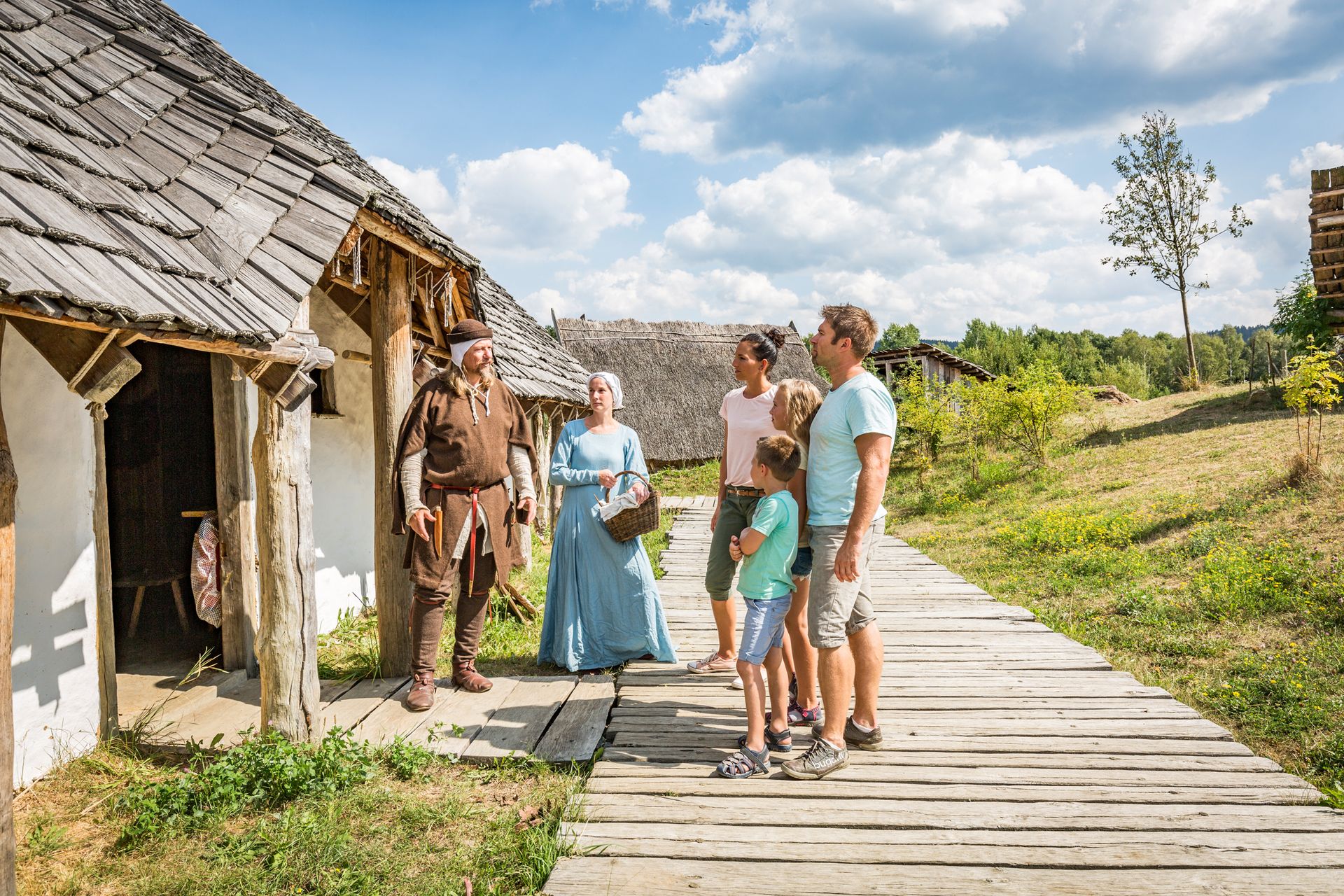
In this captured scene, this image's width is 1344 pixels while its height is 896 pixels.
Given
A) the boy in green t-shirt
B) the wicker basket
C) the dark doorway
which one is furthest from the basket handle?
the dark doorway

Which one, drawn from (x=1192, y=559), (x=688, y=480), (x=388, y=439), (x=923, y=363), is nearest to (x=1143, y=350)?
(x=923, y=363)

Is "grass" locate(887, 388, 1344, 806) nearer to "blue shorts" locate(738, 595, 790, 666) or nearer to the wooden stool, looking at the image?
"blue shorts" locate(738, 595, 790, 666)

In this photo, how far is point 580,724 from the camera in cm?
391

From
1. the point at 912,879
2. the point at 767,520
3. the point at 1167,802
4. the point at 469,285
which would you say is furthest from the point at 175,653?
the point at 1167,802

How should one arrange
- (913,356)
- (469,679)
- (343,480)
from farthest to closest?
(913,356) < (343,480) < (469,679)

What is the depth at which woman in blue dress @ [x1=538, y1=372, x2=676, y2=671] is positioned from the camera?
187 inches

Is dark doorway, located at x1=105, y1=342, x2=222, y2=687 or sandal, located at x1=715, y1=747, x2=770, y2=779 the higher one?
dark doorway, located at x1=105, y1=342, x2=222, y2=687

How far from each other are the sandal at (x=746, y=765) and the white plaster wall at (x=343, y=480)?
4.00 meters

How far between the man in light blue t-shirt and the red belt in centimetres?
183

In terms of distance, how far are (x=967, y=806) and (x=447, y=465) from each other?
9.17ft

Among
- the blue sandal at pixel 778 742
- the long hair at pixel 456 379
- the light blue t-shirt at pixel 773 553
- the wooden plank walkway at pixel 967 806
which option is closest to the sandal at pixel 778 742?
the blue sandal at pixel 778 742

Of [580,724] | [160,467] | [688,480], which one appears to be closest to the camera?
[580,724]

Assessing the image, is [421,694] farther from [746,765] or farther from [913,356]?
[913,356]

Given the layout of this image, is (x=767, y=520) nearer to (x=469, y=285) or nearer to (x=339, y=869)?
(x=339, y=869)
